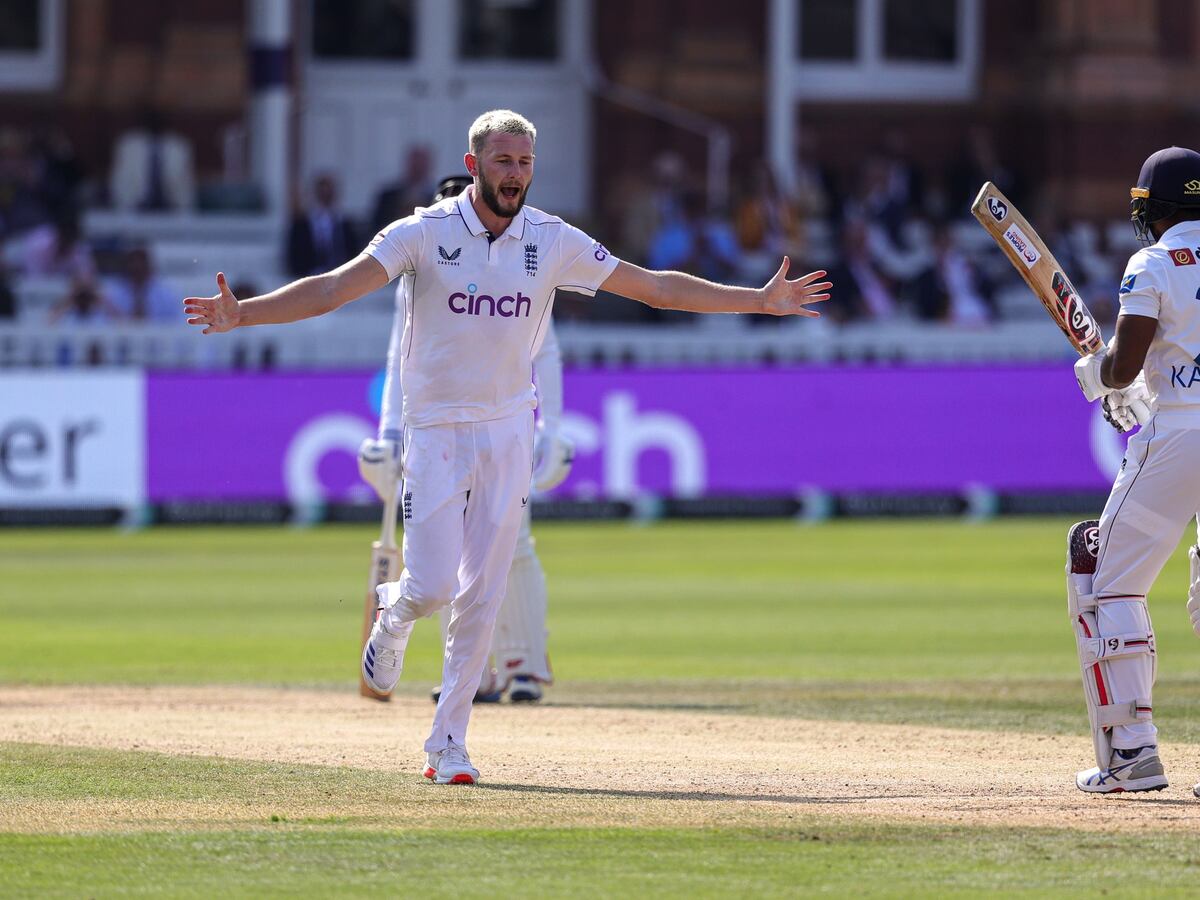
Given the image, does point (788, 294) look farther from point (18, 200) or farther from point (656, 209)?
point (18, 200)

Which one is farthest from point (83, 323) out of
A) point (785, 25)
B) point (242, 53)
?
point (785, 25)

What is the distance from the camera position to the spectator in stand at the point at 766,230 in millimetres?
24844

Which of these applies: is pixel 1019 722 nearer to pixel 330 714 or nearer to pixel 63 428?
pixel 330 714

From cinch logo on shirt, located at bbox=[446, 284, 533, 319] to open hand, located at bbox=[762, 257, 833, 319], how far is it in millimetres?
898

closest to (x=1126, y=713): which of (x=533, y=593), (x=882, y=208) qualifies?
(x=533, y=593)

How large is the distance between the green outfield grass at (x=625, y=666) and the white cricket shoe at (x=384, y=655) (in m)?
0.37

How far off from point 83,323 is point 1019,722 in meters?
13.4

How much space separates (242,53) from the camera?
1079 inches

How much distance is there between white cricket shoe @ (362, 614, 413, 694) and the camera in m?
8.14

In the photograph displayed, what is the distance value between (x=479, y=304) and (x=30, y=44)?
22.2 m

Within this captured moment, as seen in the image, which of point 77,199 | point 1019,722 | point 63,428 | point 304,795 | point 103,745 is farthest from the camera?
point 77,199

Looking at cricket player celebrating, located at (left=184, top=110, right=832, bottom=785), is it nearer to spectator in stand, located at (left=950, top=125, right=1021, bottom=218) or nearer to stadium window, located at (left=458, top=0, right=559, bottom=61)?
spectator in stand, located at (left=950, top=125, right=1021, bottom=218)

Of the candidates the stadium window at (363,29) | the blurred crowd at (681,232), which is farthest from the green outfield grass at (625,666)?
the stadium window at (363,29)

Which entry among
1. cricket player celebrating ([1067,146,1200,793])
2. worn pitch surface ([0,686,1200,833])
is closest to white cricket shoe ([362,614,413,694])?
worn pitch surface ([0,686,1200,833])
